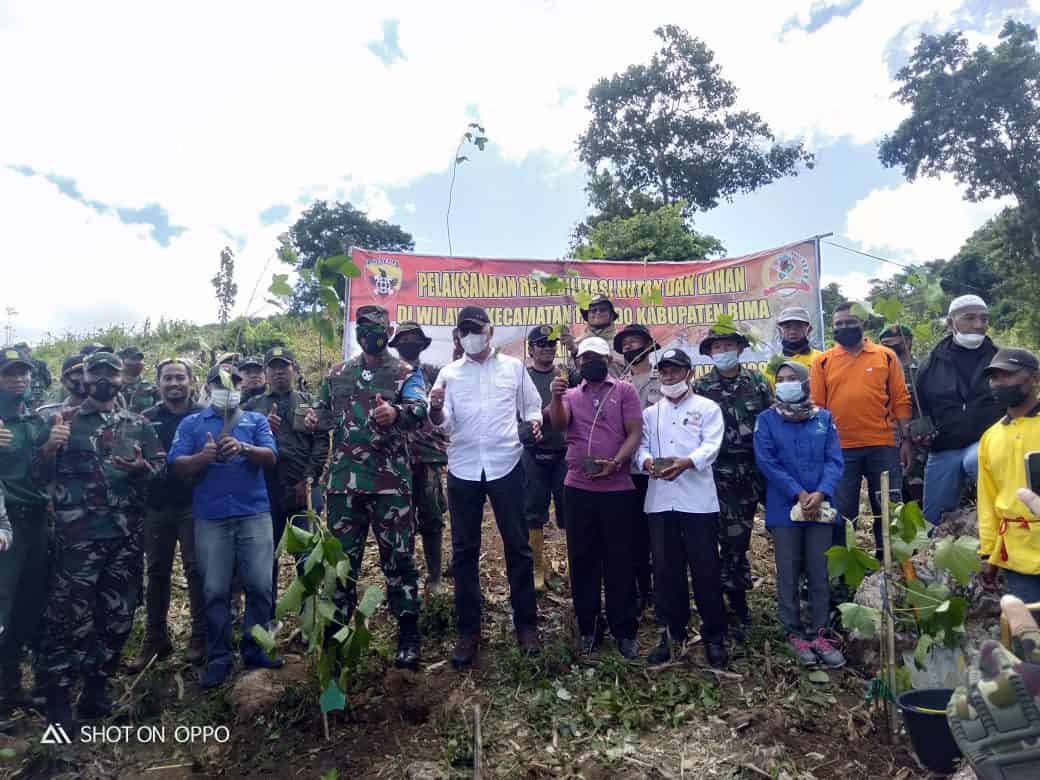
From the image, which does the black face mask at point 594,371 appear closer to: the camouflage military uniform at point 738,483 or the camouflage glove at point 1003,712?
the camouflage military uniform at point 738,483

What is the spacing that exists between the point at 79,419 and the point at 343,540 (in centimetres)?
175

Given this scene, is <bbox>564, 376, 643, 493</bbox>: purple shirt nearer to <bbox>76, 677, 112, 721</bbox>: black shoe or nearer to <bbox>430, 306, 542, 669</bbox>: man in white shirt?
<bbox>430, 306, 542, 669</bbox>: man in white shirt

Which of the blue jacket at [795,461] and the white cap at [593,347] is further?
the white cap at [593,347]

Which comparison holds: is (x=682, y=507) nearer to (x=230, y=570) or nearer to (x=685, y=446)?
(x=685, y=446)

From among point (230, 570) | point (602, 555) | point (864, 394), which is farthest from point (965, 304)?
point (230, 570)

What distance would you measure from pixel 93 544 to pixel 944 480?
5641mm

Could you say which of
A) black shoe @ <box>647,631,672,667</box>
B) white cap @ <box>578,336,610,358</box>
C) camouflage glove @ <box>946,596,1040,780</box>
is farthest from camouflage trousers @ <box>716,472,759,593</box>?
camouflage glove @ <box>946,596,1040,780</box>

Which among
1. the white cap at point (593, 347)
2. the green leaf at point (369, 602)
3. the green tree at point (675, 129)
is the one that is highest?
the green tree at point (675, 129)

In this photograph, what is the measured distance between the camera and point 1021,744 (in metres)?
2.04

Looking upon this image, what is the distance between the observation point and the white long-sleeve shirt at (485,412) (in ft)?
13.7

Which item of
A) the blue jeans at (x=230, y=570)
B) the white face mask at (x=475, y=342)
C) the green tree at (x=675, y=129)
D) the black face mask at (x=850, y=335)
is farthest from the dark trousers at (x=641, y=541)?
the green tree at (x=675, y=129)

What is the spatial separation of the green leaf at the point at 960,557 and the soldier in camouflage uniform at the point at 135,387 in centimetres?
525

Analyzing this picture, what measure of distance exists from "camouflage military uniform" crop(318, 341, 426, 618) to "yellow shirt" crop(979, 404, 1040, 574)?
311 cm

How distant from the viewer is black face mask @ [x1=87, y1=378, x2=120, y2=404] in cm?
409
